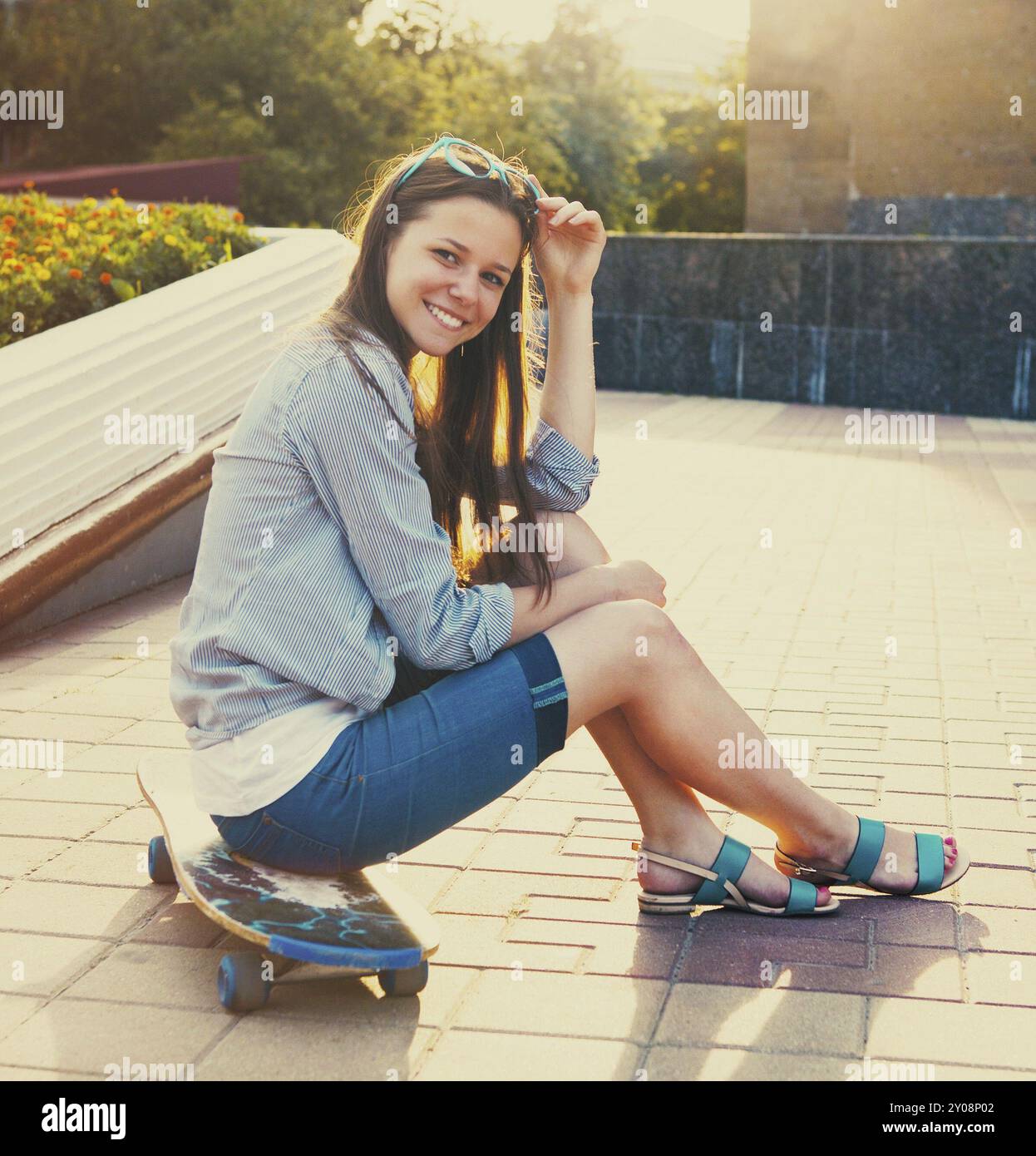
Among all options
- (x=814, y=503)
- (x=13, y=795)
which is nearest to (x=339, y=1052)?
(x=13, y=795)

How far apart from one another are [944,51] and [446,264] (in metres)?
17.3

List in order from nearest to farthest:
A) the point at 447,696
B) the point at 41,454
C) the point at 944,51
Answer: the point at 447,696, the point at 41,454, the point at 944,51

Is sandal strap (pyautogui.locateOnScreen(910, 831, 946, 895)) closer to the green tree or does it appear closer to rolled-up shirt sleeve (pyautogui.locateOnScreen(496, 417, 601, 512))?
rolled-up shirt sleeve (pyautogui.locateOnScreen(496, 417, 601, 512))

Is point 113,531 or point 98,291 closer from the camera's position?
point 113,531

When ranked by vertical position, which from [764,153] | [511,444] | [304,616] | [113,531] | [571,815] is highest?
[764,153]

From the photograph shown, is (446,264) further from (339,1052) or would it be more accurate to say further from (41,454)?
(41,454)

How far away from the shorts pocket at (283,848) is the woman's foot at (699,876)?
2.21 feet

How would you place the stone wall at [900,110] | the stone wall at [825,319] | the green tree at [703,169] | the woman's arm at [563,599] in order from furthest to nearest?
the green tree at [703,169] < the stone wall at [900,110] < the stone wall at [825,319] < the woman's arm at [563,599]

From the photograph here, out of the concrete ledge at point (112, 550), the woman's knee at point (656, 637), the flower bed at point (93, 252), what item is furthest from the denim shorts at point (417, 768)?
→ the flower bed at point (93, 252)

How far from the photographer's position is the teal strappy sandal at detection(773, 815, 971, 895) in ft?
10.1

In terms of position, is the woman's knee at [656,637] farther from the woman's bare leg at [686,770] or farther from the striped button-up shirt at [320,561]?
the striped button-up shirt at [320,561]

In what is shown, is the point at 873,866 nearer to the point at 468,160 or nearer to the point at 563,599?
the point at 563,599

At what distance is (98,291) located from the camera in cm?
695

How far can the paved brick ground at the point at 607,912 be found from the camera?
8.16ft
